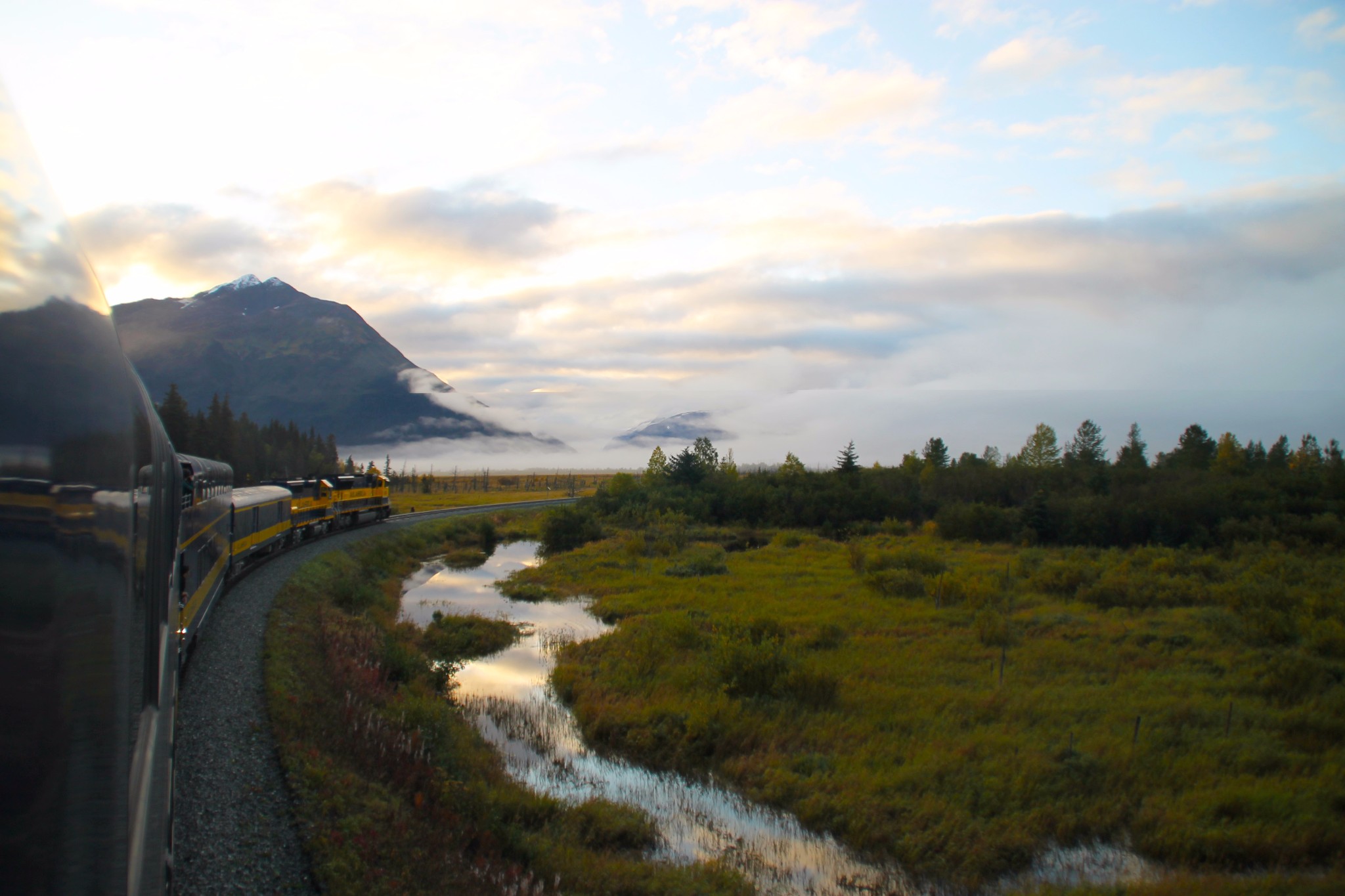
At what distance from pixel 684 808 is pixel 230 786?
6.56 m

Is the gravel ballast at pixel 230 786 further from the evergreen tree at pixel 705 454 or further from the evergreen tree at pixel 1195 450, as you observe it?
the evergreen tree at pixel 1195 450

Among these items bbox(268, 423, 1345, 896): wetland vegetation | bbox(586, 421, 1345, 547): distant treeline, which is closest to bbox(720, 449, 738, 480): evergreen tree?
bbox(586, 421, 1345, 547): distant treeline

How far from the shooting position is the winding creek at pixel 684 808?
9.76m

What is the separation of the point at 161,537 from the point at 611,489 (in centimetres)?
5523

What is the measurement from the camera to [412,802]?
9891mm

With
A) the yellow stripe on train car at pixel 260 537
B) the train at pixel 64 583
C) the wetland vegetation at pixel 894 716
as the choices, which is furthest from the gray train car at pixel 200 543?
the train at pixel 64 583

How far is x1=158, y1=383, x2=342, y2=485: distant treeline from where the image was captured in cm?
5606

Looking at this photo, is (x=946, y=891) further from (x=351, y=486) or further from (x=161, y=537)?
(x=351, y=486)

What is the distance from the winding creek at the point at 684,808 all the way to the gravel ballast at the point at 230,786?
4402 millimetres

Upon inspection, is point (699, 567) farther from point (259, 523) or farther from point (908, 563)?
point (259, 523)

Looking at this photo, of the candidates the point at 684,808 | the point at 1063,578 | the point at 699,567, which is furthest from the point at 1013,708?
the point at 699,567

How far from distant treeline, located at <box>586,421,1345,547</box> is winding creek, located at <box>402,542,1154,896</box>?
3057 cm

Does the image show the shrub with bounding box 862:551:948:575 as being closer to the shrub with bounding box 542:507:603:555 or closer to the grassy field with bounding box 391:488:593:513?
the shrub with bounding box 542:507:603:555

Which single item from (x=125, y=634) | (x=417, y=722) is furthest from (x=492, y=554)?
(x=125, y=634)
